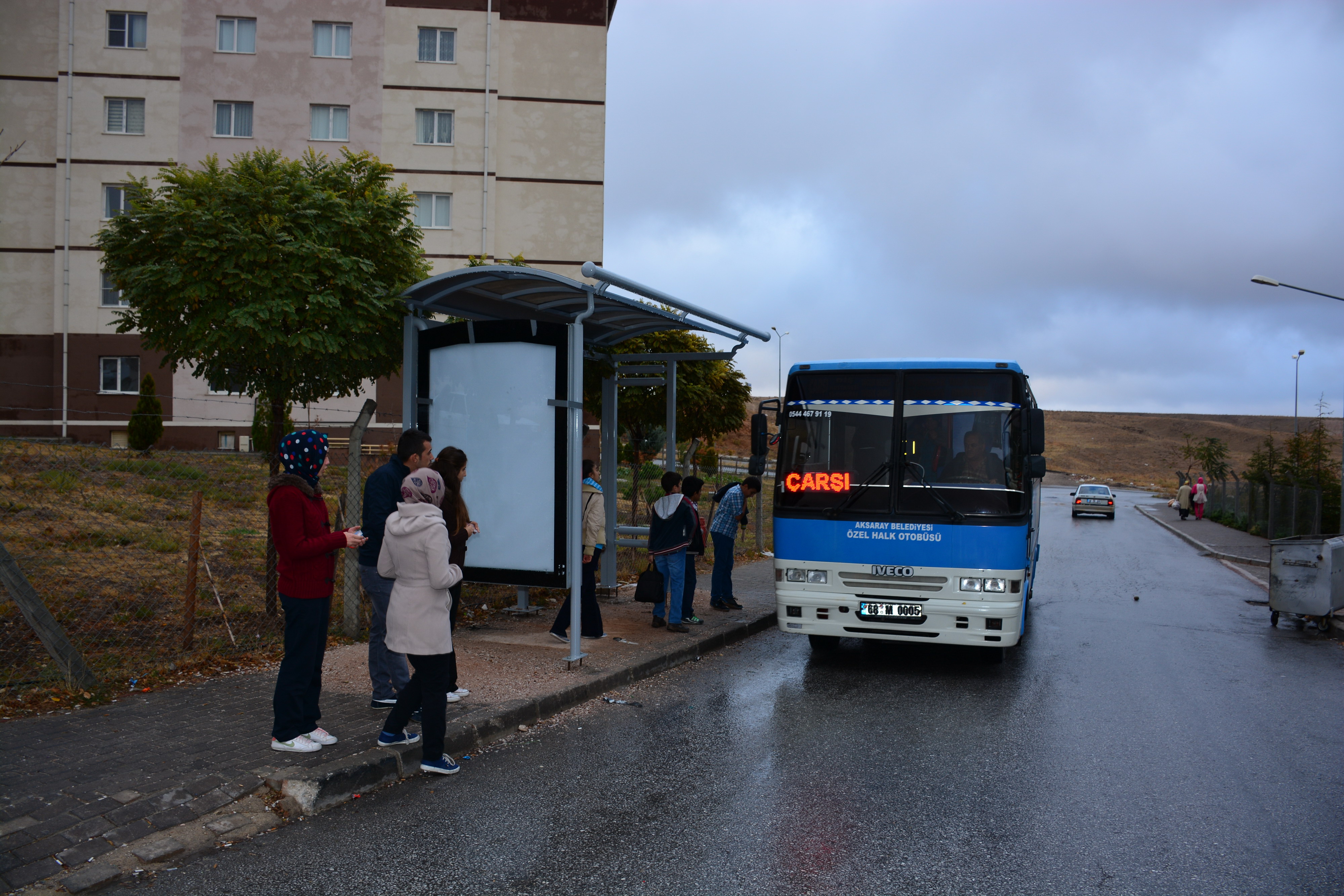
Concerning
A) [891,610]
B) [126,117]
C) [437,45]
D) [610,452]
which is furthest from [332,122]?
[891,610]

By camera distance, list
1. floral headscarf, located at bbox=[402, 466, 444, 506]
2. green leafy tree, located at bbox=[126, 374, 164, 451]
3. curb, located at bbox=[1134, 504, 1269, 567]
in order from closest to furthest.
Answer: floral headscarf, located at bbox=[402, 466, 444, 506]
curb, located at bbox=[1134, 504, 1269, 567]
green leafy tree, located at bbox=[126, 374, 164, 451]

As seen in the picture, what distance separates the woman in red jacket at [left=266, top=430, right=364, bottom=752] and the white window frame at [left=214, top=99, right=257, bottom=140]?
113 feet

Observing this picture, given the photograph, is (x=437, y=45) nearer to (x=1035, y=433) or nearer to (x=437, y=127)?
(x=437, y=127)

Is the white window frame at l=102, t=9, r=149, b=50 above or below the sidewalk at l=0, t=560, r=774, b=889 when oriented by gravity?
above

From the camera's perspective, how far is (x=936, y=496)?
823 centimetres

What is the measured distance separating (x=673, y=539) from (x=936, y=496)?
2780 millimetres

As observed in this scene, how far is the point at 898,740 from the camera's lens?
629 cm

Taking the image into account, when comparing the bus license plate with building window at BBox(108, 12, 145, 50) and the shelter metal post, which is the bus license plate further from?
building window at BBox(108, 12, 145, 50)

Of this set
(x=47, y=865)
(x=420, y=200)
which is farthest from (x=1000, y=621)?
(x=420, y=200)

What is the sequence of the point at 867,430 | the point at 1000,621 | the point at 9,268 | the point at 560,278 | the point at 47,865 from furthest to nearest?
the point at 9,268 < the point at 867,430 < the point at 1000,621 < the point at 560,278 < the point at 47,865

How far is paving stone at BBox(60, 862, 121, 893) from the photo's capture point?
12.5 ft

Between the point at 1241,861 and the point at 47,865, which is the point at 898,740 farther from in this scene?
the point at 47,865

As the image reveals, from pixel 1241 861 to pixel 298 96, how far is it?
125 ft

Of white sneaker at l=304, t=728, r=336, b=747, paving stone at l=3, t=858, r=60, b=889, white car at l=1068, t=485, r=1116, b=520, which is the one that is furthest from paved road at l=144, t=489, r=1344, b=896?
white car at l=1068, t=485, r=1116, b=520
